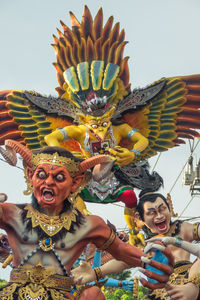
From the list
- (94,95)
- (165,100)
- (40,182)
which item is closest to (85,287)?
(40,182)

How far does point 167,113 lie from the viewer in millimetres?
8078

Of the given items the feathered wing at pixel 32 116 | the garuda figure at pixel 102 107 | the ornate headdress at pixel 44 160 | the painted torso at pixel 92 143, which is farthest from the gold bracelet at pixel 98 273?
the feathered wing at pixel 32 116

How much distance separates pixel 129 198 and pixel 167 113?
1.54 metres

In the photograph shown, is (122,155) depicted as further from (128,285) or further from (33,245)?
(33,245)

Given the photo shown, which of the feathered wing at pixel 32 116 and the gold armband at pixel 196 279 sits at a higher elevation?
the feathered wing at pixel 32 116

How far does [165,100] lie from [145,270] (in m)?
4.32

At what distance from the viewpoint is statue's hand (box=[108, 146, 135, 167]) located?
717cm

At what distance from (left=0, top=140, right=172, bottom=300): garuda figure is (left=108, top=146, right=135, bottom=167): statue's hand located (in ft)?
8.80

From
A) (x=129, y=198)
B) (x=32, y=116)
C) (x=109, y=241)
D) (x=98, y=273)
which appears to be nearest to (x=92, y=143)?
(x=129, y=198)

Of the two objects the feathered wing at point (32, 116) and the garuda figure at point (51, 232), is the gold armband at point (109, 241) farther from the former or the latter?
the feathered wing at point (32, 116)

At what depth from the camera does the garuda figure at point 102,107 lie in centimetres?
754

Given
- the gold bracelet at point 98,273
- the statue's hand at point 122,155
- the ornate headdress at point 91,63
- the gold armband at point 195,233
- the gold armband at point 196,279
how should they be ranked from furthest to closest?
the ornate headdress at point 91,63 < the statue's hand at point 122,155 < the gold armband at point 195,233 < the gold bracelet at point 98,273 < the gold armband at point 196,279

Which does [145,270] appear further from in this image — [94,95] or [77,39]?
[77,39]

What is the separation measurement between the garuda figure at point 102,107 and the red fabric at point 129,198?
0.21 metres
